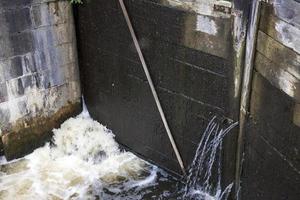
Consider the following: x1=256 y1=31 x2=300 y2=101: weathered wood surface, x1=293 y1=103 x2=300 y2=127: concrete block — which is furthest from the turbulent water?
x1=293 y1=103 x2=300 y2=127: concrete block

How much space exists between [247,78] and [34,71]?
3.56 meters

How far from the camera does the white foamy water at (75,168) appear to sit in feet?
20.5

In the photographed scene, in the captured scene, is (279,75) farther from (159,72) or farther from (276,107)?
(159,72)

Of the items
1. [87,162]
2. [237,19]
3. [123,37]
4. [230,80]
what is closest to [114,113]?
[87,162]

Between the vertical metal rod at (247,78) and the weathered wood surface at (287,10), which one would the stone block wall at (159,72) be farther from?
the weathered wood surface at (287,10)

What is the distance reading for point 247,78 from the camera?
191 inches

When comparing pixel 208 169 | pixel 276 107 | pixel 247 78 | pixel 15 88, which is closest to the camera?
pixel 276 107

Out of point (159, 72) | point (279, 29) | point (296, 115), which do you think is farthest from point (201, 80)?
point (296, 115)

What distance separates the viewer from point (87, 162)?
6.84m

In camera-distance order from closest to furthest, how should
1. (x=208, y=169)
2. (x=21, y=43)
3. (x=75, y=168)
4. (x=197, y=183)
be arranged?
1. (x=208, y=169)
2. (x=197, y=183)
3. (x=21, y=43)
4. (x=75, y=168)

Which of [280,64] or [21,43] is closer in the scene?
[280,64]

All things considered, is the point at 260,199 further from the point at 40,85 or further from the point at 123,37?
the point at 40,85

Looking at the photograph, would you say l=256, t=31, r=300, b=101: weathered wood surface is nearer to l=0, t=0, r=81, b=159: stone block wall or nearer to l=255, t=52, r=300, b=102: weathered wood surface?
l=255, t=52, r=300, b=102: weathered wood surface

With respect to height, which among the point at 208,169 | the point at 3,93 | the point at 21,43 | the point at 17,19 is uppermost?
the point at 17,19
